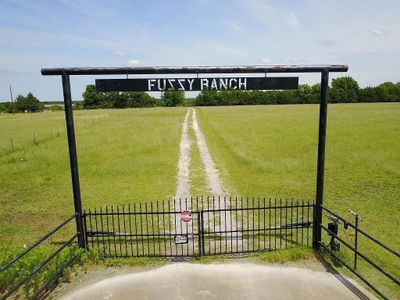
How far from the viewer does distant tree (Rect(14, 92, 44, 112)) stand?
11150cm

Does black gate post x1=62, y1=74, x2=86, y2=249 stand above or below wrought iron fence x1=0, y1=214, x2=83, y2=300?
above

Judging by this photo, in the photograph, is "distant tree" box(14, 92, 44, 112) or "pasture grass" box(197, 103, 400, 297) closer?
"pasture grass" box(197, 103, 400, 297)

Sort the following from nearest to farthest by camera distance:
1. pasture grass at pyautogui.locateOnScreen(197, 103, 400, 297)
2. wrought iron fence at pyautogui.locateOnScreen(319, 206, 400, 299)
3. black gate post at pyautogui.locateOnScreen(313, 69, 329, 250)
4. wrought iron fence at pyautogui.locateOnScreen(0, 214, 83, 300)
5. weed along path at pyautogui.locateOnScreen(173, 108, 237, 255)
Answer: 1. wrought iron fence at pyautogui.locateOnScreen(0, 214, 83, 300)
2. wrought iron fence at pyautogui.locateOnScreen(319, 206, 400, 299)
3. black gate post at pyautogui.locateOnScreen(313, 69, 329, 250)
4. weed along path at pyautogui.locateOnScreen(173, 108, 237, 255)
5. pasture grass at pyautogui.locateOnScreen(197, 103, 400, 297)

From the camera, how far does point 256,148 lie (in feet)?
81.9

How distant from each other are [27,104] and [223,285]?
124306mm

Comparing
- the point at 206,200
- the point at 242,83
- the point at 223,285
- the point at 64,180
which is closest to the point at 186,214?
the point at 223,285

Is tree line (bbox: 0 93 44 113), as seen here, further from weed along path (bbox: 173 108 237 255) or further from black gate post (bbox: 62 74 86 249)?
black gate post (bbox: 62 74 86 249)

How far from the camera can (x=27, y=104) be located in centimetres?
11238

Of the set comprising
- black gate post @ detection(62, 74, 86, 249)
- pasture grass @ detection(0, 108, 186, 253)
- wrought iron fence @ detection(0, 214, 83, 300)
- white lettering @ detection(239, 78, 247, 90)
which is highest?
white lettering @ detection(239, 78, 247, 90)

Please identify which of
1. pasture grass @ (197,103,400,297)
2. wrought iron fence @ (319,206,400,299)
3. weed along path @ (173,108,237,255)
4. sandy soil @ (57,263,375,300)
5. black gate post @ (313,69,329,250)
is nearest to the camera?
sandy soil @ (57,263,375,300)

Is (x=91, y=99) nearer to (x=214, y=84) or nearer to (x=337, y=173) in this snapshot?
(x=337, y=173)

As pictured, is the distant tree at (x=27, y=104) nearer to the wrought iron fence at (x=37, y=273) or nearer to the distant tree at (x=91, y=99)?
the distant tree at (x=91, y=99)

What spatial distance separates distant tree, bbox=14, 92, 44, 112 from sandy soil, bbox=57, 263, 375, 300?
403ft

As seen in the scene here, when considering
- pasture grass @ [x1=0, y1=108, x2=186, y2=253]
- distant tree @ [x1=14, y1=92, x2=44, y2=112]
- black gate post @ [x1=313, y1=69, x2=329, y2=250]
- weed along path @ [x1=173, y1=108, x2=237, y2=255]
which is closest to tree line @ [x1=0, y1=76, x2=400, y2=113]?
distant tree @ [x1=14, y1=92, x2=44, y2=112]
